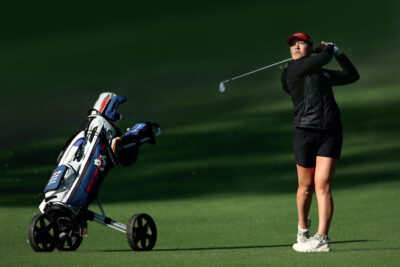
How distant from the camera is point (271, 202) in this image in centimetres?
1005

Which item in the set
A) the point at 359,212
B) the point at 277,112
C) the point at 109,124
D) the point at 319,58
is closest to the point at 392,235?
the point at 359,212

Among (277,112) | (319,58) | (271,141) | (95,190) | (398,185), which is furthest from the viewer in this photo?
(277,112)

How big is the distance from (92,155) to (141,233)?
2.34ft

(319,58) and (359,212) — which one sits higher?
(319,58)

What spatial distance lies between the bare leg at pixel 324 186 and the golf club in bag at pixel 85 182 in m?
1.37

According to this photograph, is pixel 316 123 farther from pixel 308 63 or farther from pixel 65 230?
pixel 65 230

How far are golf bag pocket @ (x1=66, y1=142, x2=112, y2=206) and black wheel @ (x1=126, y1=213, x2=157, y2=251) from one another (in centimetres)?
36

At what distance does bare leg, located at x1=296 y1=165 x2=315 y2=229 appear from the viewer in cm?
680

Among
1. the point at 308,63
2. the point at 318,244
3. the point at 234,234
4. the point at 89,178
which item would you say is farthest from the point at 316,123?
the point at 234,234

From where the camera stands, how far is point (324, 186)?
21.9ft

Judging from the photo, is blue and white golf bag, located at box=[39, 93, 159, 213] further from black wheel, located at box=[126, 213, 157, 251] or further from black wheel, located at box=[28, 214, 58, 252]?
black wheel, located at box=[126, 213, 157, 251]

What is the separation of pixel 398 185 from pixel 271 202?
5.68 feet

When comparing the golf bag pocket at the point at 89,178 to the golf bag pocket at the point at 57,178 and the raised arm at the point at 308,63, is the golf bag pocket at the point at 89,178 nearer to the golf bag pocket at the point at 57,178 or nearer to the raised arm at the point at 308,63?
the golf bag pocket at the point at 57,178

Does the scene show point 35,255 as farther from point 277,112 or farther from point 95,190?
point 277,112
